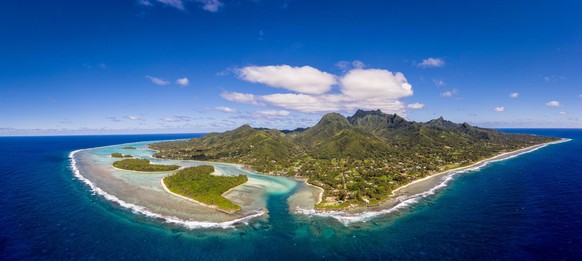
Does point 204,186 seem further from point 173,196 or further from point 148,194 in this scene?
point 148,194

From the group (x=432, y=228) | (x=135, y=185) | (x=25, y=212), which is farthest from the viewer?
(x=135, y=185)

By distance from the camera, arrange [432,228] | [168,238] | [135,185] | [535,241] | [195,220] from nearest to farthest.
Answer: [535,241] → [168,238] → [432,228] → [195,220] → [135,185]

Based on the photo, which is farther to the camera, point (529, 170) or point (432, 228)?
point (529, 170)

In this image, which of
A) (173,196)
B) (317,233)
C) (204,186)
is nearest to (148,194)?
(173,196)

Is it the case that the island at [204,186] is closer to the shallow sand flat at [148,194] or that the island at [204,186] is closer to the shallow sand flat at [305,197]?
the shallow sand flat at [148,194]

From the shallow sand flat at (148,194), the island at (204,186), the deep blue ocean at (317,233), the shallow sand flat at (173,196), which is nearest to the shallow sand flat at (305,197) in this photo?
the deep blue ocean at (317,233)

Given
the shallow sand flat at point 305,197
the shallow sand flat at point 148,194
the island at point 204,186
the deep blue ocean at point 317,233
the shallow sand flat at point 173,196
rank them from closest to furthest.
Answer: the deep blue ocean at point 317,233 → the shallow sand flat at point 148,194 → the shallow sand flat at point 173,196 → the island at point 204,186 → the shallow sand flat at point 305,197

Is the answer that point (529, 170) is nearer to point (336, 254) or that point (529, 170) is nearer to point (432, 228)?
point (432, 228)

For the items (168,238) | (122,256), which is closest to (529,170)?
(168,238)
